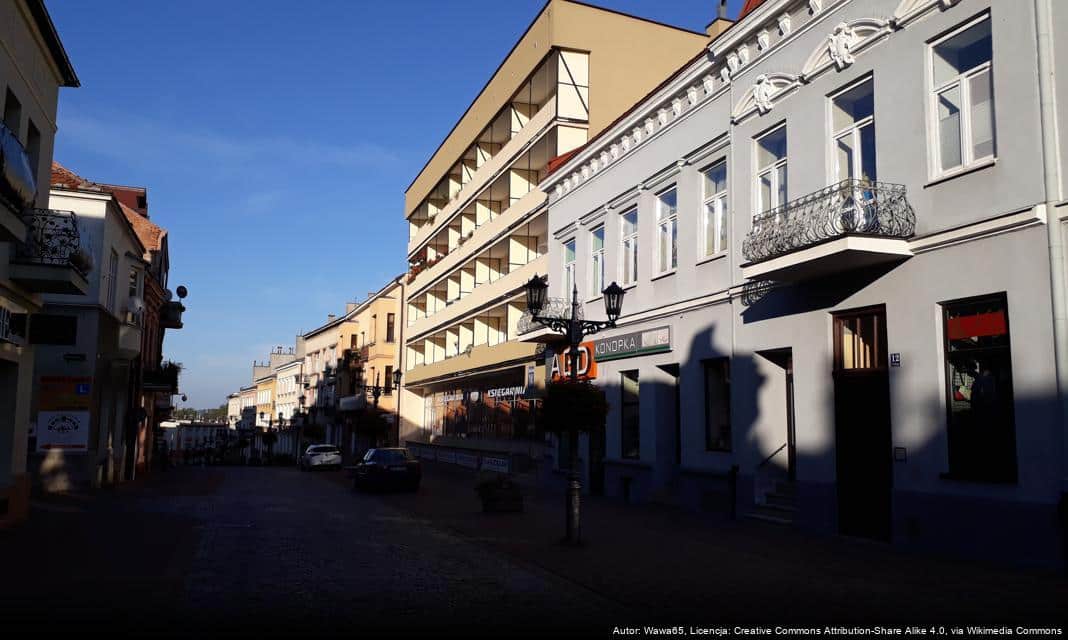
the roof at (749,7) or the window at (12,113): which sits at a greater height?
the roof at (749,7)

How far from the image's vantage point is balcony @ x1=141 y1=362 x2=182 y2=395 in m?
39.6

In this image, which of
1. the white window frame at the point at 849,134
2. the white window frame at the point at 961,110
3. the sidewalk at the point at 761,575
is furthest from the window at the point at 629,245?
the white window frame at the point at 961,110

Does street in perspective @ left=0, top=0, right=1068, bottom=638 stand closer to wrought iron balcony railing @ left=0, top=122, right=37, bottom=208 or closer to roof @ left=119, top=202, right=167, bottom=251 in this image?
wrought iron balcony railing @ left=0, top=122, right=37, bottom=208

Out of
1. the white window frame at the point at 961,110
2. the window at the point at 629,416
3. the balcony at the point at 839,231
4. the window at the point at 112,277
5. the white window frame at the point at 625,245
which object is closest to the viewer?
the white window frame at the point at 961,110

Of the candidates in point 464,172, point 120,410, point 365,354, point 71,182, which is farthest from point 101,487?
point 365,354

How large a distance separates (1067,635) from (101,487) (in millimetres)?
27464

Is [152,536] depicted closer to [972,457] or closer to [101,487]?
[972,457]

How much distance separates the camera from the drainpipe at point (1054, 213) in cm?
1060

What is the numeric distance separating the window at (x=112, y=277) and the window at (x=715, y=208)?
19.3 m

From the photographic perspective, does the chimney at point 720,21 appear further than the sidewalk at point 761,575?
Yes

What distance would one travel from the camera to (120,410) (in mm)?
32875

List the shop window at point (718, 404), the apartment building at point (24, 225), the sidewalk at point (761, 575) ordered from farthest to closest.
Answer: the shop window at point (718, 404), the apartment building at point (24, 225), the sidewalk at point (761, 575)

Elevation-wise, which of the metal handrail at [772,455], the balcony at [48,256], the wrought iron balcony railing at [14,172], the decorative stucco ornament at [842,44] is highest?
the decorative stucco ornament at [842,44]

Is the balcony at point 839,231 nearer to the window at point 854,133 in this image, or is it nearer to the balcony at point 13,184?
the window at point 854,133
